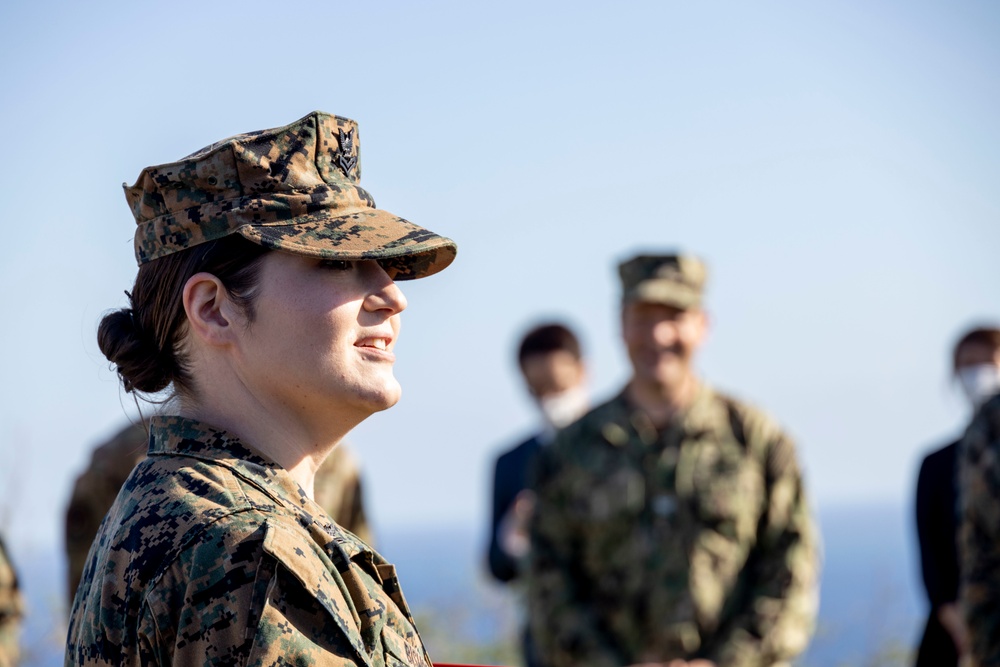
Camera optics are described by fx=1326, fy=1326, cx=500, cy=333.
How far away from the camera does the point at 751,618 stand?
6.49 metres

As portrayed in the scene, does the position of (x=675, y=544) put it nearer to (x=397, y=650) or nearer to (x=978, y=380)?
(x=978, y=380)

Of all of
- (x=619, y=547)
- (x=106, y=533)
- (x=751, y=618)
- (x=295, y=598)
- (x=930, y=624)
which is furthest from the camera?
(x=930, y=624)

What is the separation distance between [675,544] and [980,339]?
230 centimetres

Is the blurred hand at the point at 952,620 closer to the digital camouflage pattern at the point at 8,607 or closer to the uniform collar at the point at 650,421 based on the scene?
the uniform collar at the point at 650,421

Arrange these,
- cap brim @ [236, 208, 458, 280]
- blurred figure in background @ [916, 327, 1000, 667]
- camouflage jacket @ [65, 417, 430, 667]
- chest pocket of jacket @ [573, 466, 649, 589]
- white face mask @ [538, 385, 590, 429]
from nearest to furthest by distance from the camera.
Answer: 1. camouflage jacket @ [65, 417, 430, 667]
2. cap brim @ [236, 208, 458, 280]
3. chest pocket of jacket @ [573, 466, 649, 589]
4. blurred figure in background @ [916, 327, 1000, 667]
5. white face mask @ [538, 385, 590, 429]

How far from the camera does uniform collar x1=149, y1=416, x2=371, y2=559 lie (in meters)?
2.42

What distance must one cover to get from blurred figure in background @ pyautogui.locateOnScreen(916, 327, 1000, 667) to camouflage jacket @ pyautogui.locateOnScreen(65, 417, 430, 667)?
18.4 feet

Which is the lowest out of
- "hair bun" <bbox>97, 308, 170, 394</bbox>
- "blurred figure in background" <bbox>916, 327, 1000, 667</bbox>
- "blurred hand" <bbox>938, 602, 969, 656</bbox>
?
"blurred hand" <bbox>938, 602, 969, 656</bbox>

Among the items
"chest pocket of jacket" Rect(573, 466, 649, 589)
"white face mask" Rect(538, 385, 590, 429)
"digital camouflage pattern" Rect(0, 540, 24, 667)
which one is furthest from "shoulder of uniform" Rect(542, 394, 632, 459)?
"digital camouflage pattern" Rect(0, 540, 24, 667)

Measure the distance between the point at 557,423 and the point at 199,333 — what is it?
579cm

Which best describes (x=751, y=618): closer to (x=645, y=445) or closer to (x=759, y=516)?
(x=759, y=516)

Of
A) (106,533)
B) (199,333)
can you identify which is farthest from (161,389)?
(106,533)

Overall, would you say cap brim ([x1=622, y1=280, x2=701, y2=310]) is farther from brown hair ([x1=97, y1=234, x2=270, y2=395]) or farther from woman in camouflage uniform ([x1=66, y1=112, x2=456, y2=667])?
brown hair ([x1=97, y1=234, x2=270, y2=395])

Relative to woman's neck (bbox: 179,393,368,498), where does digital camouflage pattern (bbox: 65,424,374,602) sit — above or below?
below
